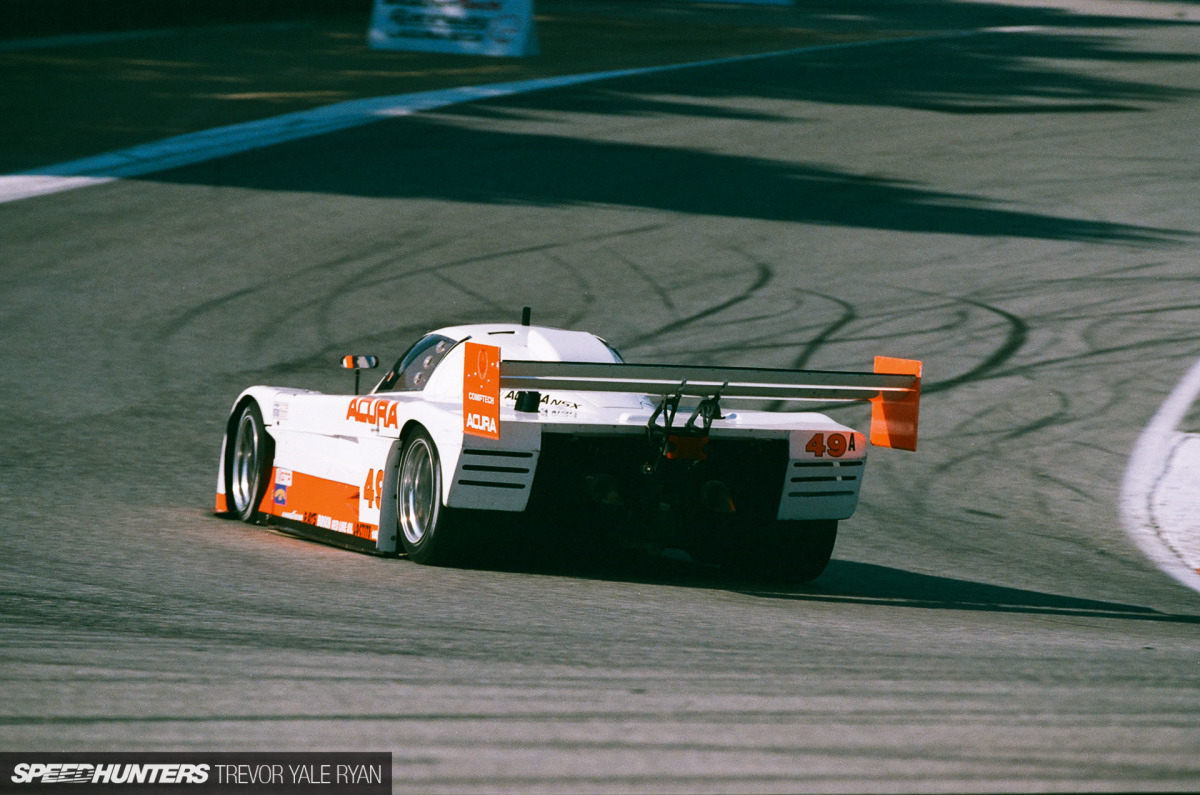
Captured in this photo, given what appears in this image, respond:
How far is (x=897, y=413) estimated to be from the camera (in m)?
7.55

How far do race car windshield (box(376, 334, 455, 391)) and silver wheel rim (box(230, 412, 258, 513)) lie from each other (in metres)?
1.02

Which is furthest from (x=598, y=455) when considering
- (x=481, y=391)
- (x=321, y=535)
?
(x=321, y=535)

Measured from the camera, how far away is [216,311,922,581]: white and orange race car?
23.4 ft

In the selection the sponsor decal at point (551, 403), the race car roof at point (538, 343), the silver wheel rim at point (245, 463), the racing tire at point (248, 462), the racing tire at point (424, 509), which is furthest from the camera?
the silver wheel rim at point (245, 463)

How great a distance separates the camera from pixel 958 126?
27.0 m

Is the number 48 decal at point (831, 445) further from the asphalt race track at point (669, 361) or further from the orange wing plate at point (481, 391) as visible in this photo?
the orange wing plate at point (481, 391)

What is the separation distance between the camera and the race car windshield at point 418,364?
28.5ft

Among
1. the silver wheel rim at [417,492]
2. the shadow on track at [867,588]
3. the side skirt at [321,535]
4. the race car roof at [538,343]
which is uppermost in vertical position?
the race car roof at [538,343]

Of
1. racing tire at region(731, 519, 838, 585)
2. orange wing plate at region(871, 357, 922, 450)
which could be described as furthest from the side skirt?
orange wing plate at region(871, 357, 922, 450)

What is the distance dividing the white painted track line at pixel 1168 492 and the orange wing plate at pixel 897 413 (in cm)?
243

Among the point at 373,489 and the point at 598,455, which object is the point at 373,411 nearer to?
the point at 373,489

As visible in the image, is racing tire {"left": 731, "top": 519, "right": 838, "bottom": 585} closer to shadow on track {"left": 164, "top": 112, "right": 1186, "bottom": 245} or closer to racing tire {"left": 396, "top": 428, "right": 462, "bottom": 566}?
racing tire {"left": 396, "top": 428, "right": 462, "bottom": 566}

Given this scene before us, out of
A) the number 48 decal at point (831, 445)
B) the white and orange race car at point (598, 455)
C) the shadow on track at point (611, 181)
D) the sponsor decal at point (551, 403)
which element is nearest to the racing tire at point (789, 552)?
the white and orange race car at point (598, 455)

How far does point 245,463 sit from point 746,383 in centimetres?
378
